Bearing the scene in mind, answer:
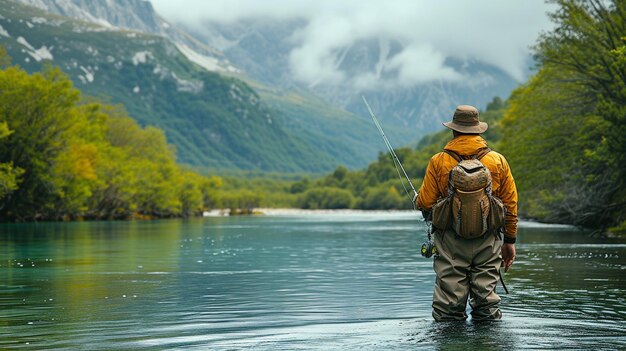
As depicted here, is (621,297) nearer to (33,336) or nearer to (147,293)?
(147,293)

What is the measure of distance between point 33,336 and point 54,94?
73396 millimetres

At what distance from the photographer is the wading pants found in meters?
12.8

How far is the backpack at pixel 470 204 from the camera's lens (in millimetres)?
12438

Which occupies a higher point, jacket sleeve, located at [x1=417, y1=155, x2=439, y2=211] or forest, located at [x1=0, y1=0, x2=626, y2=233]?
forest, located at [x1=0, y1=0, x2=626, y2=233]

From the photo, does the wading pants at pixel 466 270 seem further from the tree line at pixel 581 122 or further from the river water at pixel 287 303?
the tree line at pixel 581 122

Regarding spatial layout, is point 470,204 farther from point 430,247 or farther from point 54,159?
point 54,159

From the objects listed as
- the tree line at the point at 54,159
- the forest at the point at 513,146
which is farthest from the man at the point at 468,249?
the tree line at the point at 54,159

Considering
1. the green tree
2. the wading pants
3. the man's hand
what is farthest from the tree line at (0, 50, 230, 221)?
the man's hand

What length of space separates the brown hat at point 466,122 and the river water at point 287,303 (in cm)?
263

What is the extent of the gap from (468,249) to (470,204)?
66 cm

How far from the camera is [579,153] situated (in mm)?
50812

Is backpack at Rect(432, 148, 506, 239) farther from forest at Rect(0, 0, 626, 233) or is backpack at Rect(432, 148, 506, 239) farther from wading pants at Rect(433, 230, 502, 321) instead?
forest at Rect(0, 0, 626, 233)

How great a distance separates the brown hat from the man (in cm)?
3

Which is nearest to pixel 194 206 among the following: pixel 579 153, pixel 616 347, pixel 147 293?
pixel 579 153
